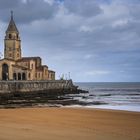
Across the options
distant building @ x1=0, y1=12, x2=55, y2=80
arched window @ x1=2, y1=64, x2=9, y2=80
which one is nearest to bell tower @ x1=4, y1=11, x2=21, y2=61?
distant building @ x1=0, y1=12, x2=55, y2=80

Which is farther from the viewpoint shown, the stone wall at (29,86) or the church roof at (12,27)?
the church roof at (12,27)

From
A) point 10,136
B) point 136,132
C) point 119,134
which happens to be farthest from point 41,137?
point 136,132

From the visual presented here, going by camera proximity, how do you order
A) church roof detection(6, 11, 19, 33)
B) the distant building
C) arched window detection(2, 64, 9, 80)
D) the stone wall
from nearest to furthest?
the stone wall < arched window detection(2, 64, 9, 80) < the distant building < church roof detection(6, 11, 19, 33)

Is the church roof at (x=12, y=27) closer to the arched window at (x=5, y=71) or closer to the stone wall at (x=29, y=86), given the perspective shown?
the arched window at (x=5, y=71)

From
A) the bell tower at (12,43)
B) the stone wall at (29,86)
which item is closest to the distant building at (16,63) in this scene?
the bell tower at (12,43)

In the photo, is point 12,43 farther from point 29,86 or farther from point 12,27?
point 29,86

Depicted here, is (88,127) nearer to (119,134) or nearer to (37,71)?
(119,134)

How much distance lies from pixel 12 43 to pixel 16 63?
7170 mm

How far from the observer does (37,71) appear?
99.8 meters

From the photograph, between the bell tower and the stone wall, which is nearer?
the stone wall

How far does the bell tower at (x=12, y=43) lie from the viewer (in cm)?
9818

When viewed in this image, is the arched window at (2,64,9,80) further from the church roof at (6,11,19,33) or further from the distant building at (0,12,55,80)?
the church roof at (6,11,19,33)

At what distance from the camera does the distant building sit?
290ft

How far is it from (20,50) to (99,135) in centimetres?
8517
